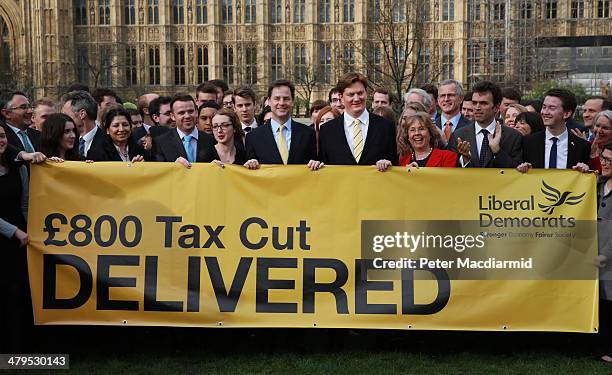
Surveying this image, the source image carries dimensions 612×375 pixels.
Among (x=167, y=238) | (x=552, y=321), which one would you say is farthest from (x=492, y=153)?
(x=167, y=238)

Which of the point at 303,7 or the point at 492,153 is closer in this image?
the point at 492,153

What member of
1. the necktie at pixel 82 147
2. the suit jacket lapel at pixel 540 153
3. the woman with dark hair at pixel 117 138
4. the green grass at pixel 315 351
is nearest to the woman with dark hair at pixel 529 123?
the suit jacket lapel at pixel 540 153

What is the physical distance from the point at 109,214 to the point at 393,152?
2.66 meters

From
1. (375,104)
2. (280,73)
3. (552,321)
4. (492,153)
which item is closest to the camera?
(552,321)

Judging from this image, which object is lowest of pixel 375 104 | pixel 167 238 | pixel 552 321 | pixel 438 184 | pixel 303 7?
pixel 552 321

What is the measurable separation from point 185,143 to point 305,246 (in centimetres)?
191

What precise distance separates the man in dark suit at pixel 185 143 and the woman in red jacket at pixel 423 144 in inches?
76.9

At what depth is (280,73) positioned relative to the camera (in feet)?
193

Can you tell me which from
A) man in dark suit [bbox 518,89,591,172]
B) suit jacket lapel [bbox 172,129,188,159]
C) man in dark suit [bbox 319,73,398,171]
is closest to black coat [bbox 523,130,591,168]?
man in dark suit [bbox 518,89,591,172]

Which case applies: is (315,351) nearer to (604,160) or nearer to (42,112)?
(604,160)

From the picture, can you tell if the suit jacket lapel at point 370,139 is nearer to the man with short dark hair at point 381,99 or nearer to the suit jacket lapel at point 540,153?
the suit jacket lapel at point 540,153

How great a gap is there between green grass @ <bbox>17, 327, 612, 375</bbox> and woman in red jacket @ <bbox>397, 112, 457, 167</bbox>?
5.70 feet

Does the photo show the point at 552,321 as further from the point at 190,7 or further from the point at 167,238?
the point at 190,7

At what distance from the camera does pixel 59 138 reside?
729cm
